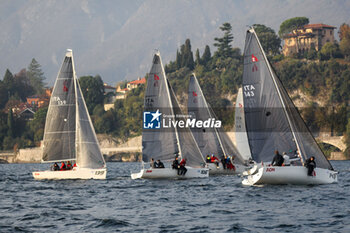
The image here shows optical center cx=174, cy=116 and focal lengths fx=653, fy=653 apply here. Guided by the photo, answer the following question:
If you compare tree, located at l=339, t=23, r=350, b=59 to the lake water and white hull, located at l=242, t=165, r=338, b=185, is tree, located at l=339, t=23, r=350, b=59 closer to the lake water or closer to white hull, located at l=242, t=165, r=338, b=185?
the lake water

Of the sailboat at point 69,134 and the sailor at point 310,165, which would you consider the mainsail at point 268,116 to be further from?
the sailboat at point 69,134

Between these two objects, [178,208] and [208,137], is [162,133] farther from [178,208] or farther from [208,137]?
[178,208]

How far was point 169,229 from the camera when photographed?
77.4ft

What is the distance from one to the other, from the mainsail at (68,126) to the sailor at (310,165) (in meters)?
17.6

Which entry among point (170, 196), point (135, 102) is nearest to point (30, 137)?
point (135, 102)

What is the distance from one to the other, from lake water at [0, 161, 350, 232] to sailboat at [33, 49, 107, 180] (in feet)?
19.1

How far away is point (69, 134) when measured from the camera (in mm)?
47594

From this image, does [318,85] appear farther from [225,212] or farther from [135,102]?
[225,212]

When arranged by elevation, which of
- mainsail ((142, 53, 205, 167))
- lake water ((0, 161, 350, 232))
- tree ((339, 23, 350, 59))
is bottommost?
lake water ((0, 161, 350, 232))

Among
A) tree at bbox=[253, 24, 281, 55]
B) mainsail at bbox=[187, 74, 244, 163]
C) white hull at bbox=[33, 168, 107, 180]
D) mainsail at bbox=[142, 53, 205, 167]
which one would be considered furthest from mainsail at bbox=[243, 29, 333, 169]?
tree at bbox=[253, 24, 281, 55]

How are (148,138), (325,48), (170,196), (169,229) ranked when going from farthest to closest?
(325,48) → (148,138) → (170,196) → (169,229)

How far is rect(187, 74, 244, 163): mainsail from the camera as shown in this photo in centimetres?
5481

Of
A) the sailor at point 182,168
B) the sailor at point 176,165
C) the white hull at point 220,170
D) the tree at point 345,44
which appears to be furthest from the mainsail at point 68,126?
the tree at point 345,44

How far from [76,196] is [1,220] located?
933 cm
